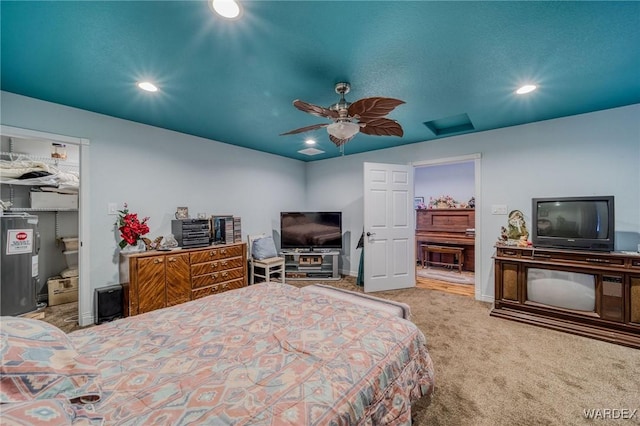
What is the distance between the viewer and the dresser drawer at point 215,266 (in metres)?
3.32

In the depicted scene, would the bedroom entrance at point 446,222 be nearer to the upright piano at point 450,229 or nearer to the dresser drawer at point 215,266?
the upright piano at point 450,229

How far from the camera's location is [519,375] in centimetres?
199

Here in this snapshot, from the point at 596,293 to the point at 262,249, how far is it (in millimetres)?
4291

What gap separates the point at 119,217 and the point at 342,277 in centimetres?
373

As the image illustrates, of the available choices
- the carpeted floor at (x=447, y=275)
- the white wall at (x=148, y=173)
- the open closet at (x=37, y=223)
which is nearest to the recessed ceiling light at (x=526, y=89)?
the carpeted floor at (x=447, y=275)

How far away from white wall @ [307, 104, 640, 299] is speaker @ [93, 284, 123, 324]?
4.53m

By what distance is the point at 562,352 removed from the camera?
2305 mm

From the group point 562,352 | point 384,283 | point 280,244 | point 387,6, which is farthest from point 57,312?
point 562,352

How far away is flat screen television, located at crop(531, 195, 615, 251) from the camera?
2627 millimetres

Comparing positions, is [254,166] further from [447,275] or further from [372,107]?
[447,275]

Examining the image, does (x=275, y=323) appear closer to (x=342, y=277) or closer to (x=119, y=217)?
(x=119, y=217)

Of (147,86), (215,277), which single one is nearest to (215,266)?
(215,277)

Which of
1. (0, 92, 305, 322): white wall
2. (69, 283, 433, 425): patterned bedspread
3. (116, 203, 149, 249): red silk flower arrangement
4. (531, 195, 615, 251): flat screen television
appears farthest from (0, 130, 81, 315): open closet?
(531, 195, 615, 251): flat screen television

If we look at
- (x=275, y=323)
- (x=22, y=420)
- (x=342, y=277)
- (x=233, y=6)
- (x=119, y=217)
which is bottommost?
(x=342, y=277)
